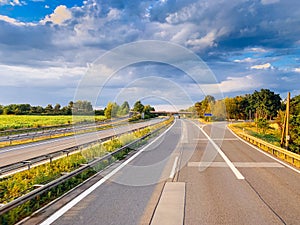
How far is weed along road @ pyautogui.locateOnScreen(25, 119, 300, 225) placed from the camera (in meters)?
5.67

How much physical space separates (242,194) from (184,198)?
5.24ft

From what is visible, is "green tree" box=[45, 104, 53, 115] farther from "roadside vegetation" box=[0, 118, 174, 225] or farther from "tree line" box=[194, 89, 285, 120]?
"roadside vegetation" box=[0, 118, 174, 225]

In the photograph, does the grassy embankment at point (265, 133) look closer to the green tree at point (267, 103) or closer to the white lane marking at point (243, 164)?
the white lane marking at point (243, 164)

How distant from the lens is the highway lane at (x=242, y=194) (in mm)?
5738

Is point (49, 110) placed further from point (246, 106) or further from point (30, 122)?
point (246, 106)

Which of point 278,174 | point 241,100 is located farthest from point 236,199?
point 241,100

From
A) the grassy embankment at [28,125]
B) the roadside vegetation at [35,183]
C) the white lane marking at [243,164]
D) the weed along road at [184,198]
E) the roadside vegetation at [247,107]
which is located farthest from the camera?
the roadside vegetation at [247,107]

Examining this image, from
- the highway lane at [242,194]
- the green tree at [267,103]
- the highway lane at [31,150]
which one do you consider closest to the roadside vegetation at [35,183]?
the highway lane at [242,194]

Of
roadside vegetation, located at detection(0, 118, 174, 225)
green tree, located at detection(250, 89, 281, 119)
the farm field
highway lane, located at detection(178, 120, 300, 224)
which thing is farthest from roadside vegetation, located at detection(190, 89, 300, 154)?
roadside vegetation, located at detection(0, 118, 174, 225)

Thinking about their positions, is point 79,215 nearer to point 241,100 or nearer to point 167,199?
point 167,199

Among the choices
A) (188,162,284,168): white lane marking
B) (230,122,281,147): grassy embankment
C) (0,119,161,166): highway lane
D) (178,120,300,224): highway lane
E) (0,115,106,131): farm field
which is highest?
(0,115,106,131): farm field

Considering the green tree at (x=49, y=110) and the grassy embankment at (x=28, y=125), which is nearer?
the grassy embankment at (x=28, y=125)

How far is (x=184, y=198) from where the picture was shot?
7.15 m

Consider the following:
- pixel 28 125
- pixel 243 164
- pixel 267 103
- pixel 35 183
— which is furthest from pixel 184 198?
pixel 267 103
